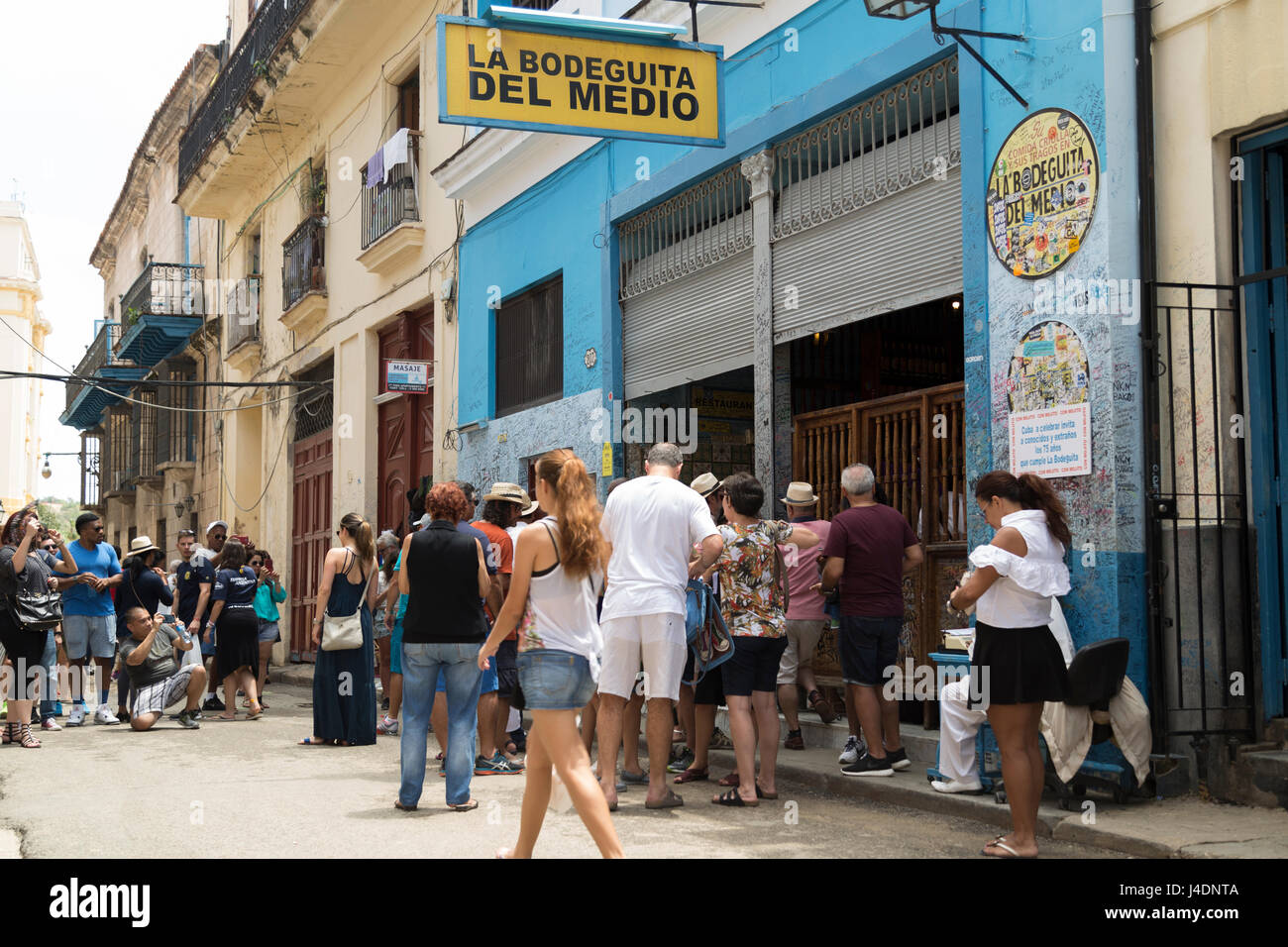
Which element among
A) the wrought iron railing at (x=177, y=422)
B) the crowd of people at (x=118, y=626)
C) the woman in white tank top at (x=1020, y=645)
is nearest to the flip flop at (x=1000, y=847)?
the woman in white tank top at (x=1020, y=645)

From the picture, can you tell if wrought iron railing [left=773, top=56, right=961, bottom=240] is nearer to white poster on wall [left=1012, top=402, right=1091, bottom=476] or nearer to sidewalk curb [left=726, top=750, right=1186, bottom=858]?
white poster on wall [left=1012, top=402, right=1091, bottom=476]

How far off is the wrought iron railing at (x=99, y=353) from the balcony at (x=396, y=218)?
13.6 m

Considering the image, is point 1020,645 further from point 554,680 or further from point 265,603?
point 265,603

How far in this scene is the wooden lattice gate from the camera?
8422 millimetres

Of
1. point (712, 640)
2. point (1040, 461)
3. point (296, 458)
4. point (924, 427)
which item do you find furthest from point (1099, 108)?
point (296, 458)

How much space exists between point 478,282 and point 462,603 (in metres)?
7.95

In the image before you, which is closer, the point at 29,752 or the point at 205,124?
the point at 29,752

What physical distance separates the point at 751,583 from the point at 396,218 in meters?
10.1

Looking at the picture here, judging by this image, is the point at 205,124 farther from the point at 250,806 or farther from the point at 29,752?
the point at 250,806

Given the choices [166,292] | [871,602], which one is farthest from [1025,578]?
[166,292]

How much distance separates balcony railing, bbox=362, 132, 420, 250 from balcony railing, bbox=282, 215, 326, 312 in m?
2.15

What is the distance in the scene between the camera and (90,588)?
38.3ft

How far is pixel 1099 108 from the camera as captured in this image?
6.88 meters

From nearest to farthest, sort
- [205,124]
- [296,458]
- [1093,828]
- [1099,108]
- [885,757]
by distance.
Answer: [1093,828] → [1099,108] → [885,757] → [296,458] → [205,124]
